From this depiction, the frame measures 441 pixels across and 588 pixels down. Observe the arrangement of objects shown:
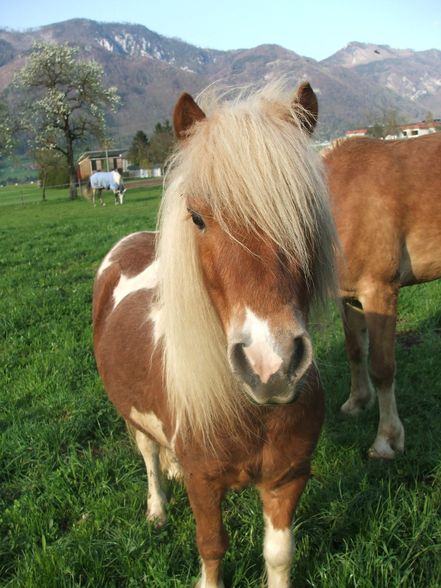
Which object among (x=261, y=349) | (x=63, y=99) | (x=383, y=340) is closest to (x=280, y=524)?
(x=261, y=349)

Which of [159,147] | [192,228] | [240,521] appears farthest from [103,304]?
[159,147]

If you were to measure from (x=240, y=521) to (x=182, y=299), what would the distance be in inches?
63.6

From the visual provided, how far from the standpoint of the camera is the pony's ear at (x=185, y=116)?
1832 mm

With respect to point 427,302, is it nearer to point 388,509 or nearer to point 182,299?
point 388,509

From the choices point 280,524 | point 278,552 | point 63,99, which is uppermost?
point 63,99

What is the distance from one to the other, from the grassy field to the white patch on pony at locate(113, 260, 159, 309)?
1106 millimetres

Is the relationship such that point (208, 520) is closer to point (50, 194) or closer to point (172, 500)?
point (172, 500)

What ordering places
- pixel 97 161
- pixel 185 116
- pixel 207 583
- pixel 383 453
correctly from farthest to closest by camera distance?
pixel 97 161 < pixel 383 453 < pixel 207 583 < pixel 185 116

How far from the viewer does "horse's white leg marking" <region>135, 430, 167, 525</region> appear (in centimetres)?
301

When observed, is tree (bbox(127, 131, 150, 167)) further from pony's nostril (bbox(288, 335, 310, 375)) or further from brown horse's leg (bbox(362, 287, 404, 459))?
pony's nostril (bbox(288, 335, 310, 375))

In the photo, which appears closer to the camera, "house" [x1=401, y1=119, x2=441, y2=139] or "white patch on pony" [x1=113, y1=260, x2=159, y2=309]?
"white patch on pony" [x1=113, y1=260, x2=159, y2=309]

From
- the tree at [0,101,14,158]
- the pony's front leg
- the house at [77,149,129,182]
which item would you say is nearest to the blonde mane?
the pony's front leg

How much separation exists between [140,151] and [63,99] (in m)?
34.0

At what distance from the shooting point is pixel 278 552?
2.24 m
